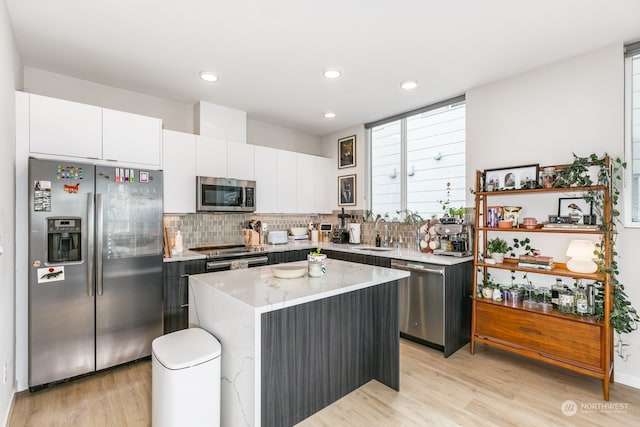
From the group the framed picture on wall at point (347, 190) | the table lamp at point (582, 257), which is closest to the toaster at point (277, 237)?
the framed picture on wall at point (347, 190)

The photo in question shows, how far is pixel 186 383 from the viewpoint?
1.54 m

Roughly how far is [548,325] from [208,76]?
3666 millimetres

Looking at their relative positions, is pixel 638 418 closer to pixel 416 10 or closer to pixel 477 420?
pixel 477 420

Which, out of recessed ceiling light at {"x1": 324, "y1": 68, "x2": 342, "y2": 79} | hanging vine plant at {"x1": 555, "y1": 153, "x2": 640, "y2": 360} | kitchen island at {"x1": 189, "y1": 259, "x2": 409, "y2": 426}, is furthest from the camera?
recessed ceiling light at {"x1": 324, "y1": 68, "x2": 342, "y2": 79}

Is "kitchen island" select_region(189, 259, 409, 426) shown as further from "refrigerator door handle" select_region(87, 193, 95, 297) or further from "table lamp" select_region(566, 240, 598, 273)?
"table lamp" select_region(566, 240, 598, 273)

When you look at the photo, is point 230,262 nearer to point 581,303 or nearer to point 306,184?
point 306,184

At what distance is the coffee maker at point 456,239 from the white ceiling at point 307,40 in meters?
1.47

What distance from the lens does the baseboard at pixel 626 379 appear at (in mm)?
2367

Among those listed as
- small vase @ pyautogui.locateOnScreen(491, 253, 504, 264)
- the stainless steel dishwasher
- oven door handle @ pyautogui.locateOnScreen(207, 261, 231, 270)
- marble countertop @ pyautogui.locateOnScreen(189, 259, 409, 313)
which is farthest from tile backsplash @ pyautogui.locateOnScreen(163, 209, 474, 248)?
marble countertop @ pyautogui.locateOnScreen(189, 259, 409, 313)

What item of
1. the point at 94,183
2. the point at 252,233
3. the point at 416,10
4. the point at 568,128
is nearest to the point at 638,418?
the point at 568,128

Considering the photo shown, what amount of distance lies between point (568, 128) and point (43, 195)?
13.8 feet

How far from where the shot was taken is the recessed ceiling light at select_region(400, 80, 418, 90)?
3.11 meters

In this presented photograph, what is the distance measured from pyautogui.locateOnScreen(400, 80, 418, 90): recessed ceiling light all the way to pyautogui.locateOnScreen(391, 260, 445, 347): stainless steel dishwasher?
181 centimetres

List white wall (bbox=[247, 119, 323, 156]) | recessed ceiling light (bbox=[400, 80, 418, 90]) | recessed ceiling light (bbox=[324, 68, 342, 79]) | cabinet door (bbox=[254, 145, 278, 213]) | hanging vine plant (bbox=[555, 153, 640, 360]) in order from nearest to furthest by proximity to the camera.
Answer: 1. hanging vine plant (bbox=[555, 153, 640, 360])
2. recessed ceiling light (bbox=[324, 68, 342, 79])
3. recessed ceiling light (bbox=[400, 80, 418, 90])
4. cabinet door (bbox=[254, 145, 278, 213])
5. white wall (bbox=[247, 119, 323, 156])
